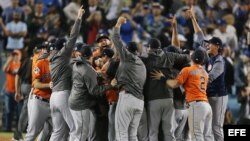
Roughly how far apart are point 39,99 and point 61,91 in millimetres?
577

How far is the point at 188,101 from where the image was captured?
507 inches

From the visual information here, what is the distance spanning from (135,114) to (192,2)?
31.7 ft

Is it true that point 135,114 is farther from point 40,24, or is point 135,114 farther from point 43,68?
point 40,24

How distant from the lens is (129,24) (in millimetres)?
20375

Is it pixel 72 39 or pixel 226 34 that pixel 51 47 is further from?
pixel 226 34

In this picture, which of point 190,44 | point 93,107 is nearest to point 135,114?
point 93,107

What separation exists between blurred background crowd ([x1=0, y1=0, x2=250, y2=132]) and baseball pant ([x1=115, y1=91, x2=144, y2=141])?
22.2ft

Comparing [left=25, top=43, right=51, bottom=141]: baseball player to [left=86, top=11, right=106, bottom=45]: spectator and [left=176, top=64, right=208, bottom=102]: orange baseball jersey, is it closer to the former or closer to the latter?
[left=176, top=64, right=208, bottom=102]: orange baseball jersey

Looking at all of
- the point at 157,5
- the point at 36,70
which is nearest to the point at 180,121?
the point at 36,70

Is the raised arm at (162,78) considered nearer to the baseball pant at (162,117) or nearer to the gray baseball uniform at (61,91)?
the baseball pant at (162,117)

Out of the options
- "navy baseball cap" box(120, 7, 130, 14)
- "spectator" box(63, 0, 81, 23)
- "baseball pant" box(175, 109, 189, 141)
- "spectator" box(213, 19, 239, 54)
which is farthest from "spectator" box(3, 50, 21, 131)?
"baseball pant" box(175, 109, 189, 141)

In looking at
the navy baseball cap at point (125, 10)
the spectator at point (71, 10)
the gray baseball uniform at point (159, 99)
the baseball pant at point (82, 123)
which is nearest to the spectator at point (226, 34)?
the navy baseball cap at point (125, 10)

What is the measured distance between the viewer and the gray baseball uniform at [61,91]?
42.5 feet

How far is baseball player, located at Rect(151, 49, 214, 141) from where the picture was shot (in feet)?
41.9
